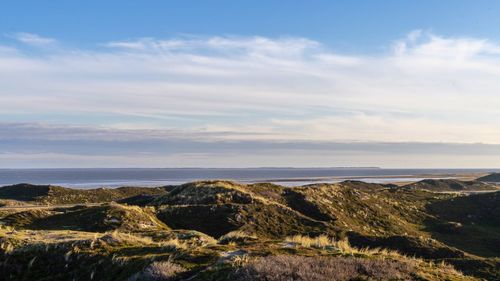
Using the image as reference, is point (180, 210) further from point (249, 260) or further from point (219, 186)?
point (249, 260)

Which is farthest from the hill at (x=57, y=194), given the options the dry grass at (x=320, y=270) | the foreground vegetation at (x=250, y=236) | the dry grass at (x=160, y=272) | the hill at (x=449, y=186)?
the hill at (x=449, y=186)

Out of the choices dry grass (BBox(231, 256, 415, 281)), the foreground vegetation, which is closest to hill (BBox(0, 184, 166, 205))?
the foreground vegetation

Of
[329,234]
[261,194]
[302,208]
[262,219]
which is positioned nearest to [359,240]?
[329,234]

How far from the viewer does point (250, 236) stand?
25250 millimetres

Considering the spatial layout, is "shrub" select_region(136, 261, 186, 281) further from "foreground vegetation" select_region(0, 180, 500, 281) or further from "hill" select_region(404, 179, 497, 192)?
"hill" select_region(404, 179, 497, 192)

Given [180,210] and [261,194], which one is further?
[261,194]

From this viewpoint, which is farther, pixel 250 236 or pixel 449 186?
pixel 449 186

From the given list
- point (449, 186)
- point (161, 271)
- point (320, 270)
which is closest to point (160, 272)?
point (161, 271)

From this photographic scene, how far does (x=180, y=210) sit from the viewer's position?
52094 millimetres

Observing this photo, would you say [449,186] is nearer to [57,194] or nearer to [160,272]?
[57,194]

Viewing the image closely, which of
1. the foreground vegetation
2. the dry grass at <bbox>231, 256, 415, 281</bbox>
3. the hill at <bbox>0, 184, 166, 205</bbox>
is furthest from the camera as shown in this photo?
the hill at <bbox>0, 184, 166, 205</bbox>

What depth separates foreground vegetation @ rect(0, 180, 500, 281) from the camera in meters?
16.6

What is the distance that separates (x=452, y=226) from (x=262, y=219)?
31.0 meters

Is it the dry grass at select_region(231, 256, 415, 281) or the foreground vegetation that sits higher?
the dry grass at select_region(231, 256, 415, 281)
